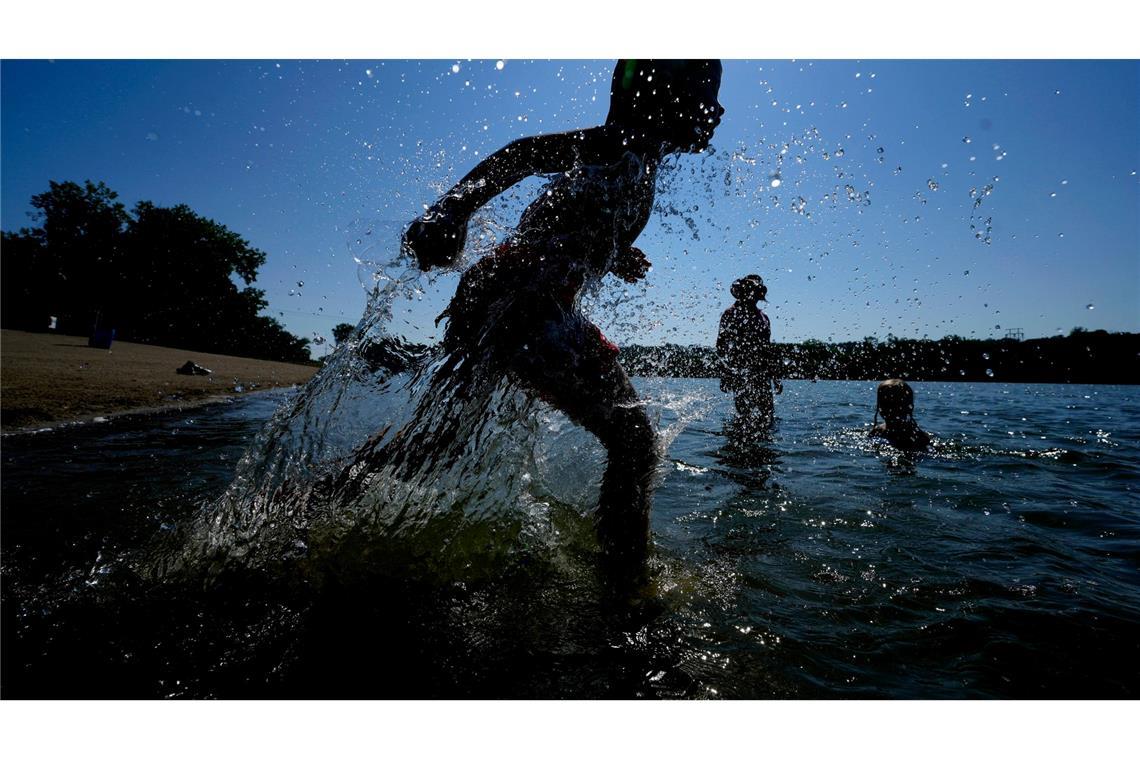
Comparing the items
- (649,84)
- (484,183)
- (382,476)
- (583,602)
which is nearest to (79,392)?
(382,476)

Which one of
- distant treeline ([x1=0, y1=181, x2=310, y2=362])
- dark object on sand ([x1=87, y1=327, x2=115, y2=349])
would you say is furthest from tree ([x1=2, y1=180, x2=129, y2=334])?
dark object on sand ([x1=87, y1=327, x2=115, y2=349])

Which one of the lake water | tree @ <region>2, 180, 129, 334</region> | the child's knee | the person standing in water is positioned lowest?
the lake water

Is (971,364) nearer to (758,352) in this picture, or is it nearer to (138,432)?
(758,352)

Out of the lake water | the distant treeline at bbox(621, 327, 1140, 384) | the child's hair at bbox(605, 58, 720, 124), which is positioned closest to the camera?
the lake water

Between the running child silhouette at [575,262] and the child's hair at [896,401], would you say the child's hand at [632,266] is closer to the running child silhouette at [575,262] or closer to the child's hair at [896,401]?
the running child silhouette at [575,262]

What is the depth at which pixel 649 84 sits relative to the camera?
201 centimetres

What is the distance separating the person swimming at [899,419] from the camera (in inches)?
217

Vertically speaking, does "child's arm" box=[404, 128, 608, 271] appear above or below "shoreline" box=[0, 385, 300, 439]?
above

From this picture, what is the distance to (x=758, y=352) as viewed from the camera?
23.5 feet

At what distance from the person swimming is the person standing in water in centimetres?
140

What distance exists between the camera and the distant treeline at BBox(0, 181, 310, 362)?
30.0 metres

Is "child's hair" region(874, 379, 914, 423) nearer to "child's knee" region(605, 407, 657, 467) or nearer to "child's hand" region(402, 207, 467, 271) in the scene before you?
"child's knee" region(605, 407, 657, 467)

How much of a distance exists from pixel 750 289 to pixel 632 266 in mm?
5342

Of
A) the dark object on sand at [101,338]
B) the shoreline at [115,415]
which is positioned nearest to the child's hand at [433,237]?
the shoreline at [115,415]
